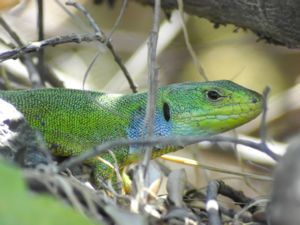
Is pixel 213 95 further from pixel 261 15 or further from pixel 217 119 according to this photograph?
pixel 261 15

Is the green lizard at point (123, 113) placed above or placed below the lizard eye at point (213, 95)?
below

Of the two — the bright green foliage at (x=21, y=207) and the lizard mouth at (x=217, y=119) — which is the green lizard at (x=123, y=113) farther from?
the bright green foliage at (x=21, y=207)

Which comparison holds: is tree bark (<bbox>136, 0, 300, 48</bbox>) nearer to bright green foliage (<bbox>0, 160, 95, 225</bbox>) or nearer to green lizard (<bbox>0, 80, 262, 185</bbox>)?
green lizard (<bbox>0, 80, 262, 185</bbox>)

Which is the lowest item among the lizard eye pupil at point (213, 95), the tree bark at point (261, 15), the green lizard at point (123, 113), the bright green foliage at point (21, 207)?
the bright green foliage at point (21, 207)

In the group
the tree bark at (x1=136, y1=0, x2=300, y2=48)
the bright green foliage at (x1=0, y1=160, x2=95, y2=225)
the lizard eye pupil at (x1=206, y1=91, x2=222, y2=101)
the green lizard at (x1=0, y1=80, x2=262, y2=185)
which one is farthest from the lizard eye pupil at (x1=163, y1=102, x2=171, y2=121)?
the bright green foliage at (x1=0, y1=160, x2=95, y2=225)

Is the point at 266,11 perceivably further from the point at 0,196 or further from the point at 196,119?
the point at 0,196

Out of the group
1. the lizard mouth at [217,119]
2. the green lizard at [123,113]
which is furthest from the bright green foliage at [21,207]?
the lizard mouth at [217,119]

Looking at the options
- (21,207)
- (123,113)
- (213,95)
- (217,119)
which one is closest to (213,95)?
(213,95)

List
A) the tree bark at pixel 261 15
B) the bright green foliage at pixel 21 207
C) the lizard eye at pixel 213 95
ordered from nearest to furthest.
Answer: the bright green foliage at pixel 21 207, the tree bark at pixel 261 15, the lizard eye at pixel 213 95
